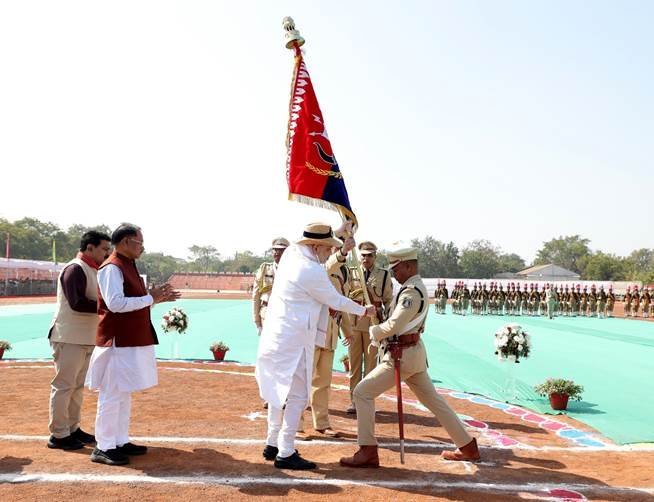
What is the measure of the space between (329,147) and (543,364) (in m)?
8.14

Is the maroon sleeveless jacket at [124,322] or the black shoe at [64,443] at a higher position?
the maroon sleeveless jacket at [124,322]

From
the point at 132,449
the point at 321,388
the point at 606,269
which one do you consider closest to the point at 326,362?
the point at 321,388

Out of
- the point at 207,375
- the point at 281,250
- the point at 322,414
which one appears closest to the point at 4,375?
the point at 207,375

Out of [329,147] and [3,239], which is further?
[3,239]

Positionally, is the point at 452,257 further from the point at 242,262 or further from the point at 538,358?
the point at 538,358

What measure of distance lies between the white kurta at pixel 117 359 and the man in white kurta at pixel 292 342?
3.28 feet

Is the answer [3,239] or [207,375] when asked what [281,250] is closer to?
[207,375]

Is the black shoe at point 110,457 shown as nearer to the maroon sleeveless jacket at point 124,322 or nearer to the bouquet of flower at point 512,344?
the maroon sleeveless jacket at point 124,322

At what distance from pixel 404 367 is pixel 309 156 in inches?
104

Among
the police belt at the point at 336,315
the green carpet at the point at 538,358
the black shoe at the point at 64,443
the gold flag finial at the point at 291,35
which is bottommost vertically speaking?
the green carpet at the point at 538,358

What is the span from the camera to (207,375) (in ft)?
30.8

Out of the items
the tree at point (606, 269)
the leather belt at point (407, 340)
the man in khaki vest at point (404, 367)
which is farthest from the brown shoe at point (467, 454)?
the tree at point (606, 269)

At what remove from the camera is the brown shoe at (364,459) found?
15.4ft

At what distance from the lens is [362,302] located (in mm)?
6984
